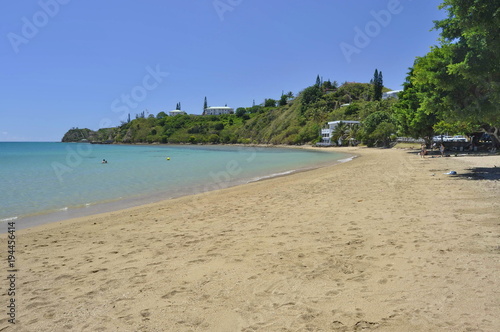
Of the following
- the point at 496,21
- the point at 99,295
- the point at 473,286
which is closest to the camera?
the point at 473,286

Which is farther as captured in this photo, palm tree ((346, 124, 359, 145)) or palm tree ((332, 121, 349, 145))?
palm tree ((332, 121, 349, 145))

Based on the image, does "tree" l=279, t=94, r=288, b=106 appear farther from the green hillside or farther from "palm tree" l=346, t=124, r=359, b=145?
"palm tree" l=346, t=124, r=359, b=145

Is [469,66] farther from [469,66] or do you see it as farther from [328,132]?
[328,132]

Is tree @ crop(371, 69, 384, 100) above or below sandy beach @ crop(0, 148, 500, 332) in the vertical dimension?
above

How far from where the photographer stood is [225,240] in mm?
7574

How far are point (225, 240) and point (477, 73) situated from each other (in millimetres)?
13080

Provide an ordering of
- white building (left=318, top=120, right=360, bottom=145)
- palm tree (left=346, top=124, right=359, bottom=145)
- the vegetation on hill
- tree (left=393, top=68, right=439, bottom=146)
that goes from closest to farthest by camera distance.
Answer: the vegetation on hill → tree (left=393, top=68, right=439, bottom=146) → palm tree (left=346, top=124, right=359, bottom=145) → white building (left=318, top=120, right=360, bottom=145)

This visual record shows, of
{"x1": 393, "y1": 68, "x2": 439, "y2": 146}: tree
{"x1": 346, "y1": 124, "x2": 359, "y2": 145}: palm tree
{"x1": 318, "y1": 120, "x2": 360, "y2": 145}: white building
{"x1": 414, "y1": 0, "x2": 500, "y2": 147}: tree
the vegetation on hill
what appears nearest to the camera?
{"x1": 414, "y1": 0, "x2": 500, "y2": 147}: tree

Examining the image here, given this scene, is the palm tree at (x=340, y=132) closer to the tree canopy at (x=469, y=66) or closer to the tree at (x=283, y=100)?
the tree canopy at (x=469, y=66)

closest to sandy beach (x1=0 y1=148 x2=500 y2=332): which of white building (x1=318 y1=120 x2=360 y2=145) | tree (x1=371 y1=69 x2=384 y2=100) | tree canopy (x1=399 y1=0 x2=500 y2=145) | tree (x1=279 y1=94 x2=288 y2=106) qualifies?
tree canopy (x1=399 y1=0 x2=500 y2=145)

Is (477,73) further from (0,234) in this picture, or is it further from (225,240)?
(0,234)

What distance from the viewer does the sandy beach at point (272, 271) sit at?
13.3 feet

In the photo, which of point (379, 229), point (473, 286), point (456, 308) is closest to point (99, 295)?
point (456, 308)

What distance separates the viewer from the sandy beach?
4.05 m
